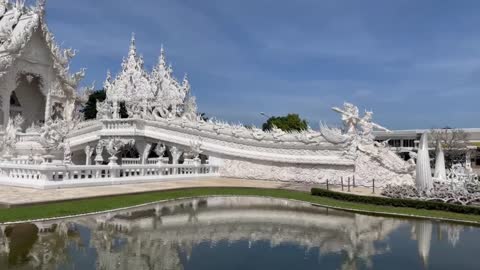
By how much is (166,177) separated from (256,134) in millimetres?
5574

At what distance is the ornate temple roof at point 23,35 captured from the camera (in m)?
28.1

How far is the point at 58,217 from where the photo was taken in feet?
29.2

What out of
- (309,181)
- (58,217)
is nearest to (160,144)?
(309,181)

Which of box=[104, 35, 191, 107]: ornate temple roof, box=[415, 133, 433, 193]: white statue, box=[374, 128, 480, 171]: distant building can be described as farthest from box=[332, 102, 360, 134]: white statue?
box=[374, 128, 480, 171]: distant building

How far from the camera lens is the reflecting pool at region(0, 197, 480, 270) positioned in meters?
6.27

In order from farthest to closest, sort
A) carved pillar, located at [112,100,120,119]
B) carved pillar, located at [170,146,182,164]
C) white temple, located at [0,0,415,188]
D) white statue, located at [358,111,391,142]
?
carved pillar, located at [112,100,120,119]
carved pillar, located at [170,146,182,164]
white statue, located at [358,111,391,142]
white temple, located at [0,0,415,188]

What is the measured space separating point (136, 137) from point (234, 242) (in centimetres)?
1846

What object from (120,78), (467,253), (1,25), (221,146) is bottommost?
(467,253)

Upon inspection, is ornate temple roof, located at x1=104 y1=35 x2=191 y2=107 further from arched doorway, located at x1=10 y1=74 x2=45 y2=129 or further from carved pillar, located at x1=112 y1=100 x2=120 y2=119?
arched doorway, located at x1=10 y1=74 x2=45 y2=129

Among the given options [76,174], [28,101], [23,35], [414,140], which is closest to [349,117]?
[76,174]

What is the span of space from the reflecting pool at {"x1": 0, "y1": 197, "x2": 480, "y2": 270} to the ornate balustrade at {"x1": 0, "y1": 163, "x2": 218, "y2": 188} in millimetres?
A: 4699

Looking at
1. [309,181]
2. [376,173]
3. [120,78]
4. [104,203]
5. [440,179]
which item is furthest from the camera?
[120,78]

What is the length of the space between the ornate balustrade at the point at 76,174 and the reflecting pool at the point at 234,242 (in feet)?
15.4

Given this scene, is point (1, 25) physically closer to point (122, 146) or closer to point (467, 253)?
point (122, 146)
